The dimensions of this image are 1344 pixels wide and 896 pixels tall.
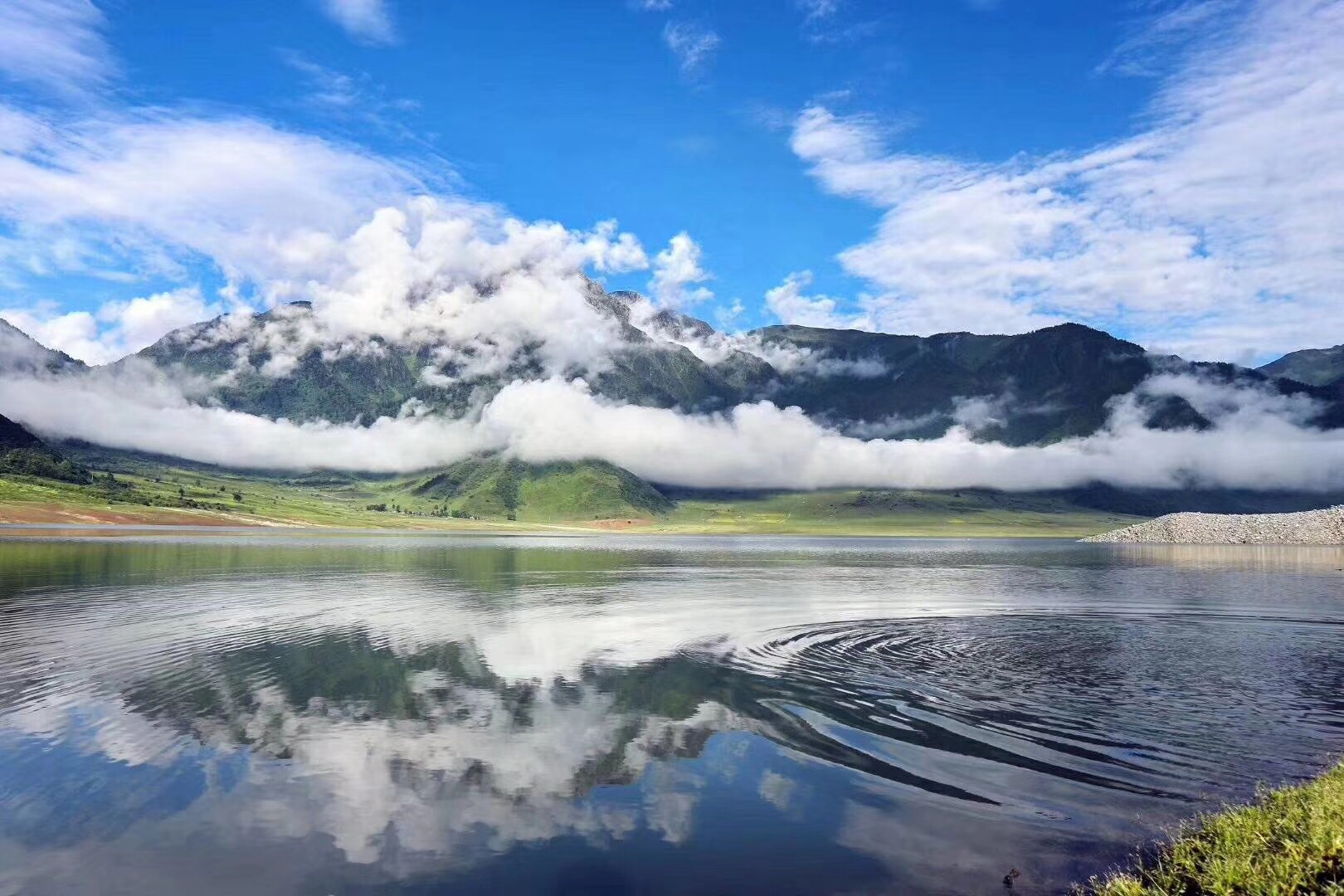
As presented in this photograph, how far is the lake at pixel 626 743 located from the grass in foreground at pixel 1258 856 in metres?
1.84

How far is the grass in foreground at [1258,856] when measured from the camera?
15680 mm

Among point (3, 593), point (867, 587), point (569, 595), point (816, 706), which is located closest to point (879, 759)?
point (816, 706)

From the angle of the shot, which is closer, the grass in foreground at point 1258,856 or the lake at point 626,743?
the grass in foreground at point 1258,856

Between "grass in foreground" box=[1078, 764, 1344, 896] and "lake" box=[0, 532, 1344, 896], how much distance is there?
184cm

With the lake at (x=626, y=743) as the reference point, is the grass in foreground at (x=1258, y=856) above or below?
above

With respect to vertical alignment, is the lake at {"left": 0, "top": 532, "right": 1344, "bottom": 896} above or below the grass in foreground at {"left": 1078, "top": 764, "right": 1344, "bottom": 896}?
below

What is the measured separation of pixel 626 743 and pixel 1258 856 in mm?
20410

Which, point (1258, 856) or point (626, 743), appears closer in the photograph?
point (1258, 856)

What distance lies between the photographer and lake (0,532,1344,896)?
20578 mm

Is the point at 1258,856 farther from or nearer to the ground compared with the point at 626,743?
farther from the ground

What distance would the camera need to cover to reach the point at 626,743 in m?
31.4

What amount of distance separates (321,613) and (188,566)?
65614 millimetres

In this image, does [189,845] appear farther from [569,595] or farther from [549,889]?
[569,595]

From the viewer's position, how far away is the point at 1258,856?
17172 millimetres
